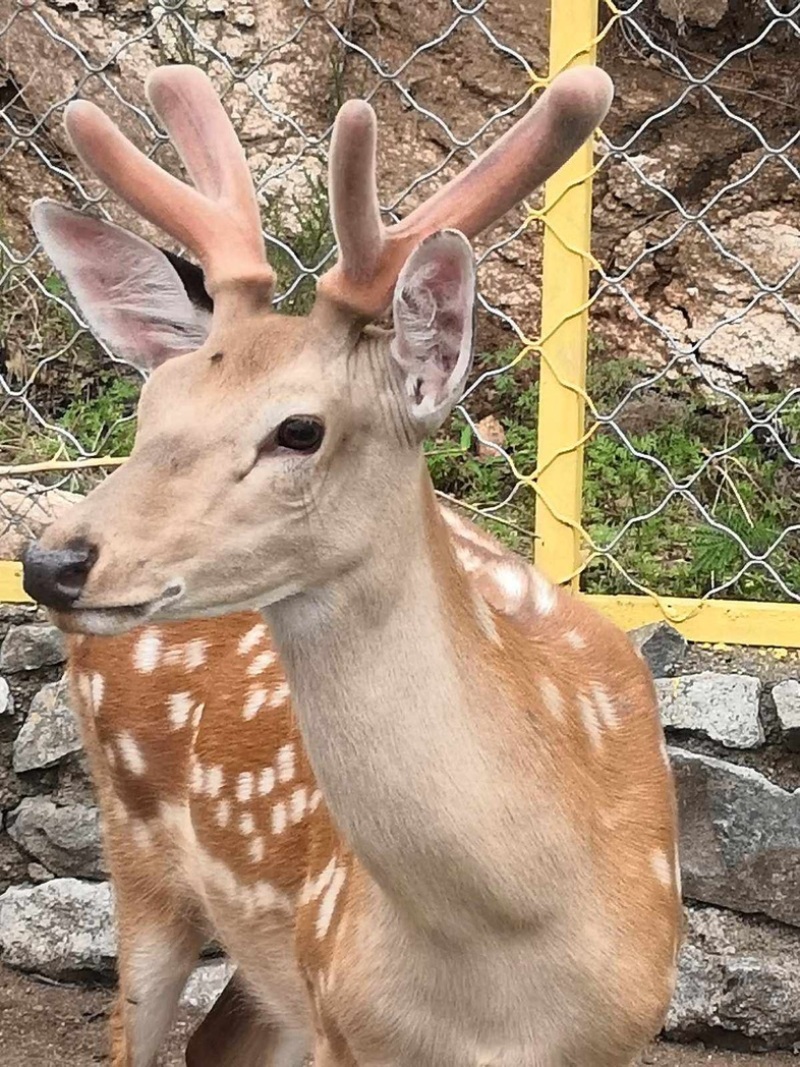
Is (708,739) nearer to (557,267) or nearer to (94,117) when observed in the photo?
(557,267)

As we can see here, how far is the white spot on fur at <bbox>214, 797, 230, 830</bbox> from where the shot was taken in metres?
3.12

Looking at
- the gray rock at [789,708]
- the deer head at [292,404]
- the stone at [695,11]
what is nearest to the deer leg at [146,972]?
the gray rock at [789,708]

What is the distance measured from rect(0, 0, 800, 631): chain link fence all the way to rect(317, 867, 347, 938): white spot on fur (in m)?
1.85

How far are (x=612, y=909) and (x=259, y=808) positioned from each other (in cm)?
74

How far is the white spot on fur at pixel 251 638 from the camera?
325 cm

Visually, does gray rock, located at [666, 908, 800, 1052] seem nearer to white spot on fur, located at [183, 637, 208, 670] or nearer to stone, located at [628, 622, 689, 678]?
stone, located at [628, 622, 689, 678]

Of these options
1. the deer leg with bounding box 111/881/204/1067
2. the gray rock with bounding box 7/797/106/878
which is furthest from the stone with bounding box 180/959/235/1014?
the deer leg with bounding box 111/881/204/1067

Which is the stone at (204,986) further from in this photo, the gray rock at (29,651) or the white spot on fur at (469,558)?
the white spot on fur at (469,558)

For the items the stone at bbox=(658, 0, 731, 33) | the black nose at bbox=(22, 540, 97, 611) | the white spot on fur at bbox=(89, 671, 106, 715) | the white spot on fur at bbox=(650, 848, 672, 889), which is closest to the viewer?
the black nose at bbox=(22, 540, 97, 611)

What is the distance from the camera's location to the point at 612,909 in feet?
8.31

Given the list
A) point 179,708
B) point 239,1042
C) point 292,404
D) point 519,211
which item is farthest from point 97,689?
point 519,211

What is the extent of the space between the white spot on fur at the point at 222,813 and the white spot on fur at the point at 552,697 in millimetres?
743

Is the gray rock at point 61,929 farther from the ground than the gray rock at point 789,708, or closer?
closer

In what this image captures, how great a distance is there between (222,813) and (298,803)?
19cm
